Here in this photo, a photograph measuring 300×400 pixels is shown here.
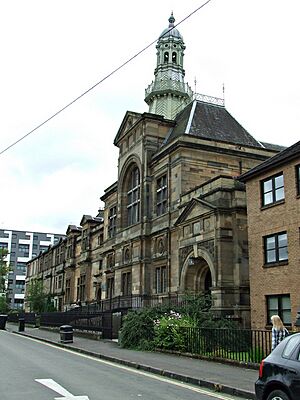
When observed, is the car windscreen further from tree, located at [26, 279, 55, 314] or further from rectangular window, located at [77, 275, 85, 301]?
tree, located at [26, 279, 55, 314]

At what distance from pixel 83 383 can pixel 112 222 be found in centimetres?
3316

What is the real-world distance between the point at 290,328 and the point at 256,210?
5.45m

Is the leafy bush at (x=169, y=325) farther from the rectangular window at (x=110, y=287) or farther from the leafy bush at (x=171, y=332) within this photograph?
the rectangular window at (x=110, y=287)

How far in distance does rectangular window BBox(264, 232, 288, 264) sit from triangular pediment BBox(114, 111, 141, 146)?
18.5 m

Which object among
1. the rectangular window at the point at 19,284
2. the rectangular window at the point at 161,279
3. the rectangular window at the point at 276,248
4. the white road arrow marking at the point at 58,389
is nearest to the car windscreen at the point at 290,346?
the white road arrow marking at the point at 58,389

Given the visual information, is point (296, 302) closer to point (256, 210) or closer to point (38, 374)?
point (256, 210)

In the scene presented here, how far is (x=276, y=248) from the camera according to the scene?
20.9m

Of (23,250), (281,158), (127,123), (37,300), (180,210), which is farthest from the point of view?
(23,250)

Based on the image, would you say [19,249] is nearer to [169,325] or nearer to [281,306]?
[169,325]

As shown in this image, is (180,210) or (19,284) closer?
(180,210)

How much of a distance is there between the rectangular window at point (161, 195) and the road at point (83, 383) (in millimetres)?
18059

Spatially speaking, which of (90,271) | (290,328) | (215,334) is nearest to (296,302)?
(290,328)

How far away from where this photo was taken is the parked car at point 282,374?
7.13 m

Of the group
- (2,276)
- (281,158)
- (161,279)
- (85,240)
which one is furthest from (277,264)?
(2,276)
